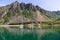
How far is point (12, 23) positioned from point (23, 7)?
11.2 meters

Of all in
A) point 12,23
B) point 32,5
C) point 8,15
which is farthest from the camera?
point 32,5

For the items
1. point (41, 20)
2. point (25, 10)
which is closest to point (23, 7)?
point (25, 10)

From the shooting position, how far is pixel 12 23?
38500 millimetres

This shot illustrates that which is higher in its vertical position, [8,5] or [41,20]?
[8,5]

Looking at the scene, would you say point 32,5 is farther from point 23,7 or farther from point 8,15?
point 8,15

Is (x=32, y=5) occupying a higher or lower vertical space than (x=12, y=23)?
higher

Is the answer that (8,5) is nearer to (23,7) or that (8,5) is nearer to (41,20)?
(23,7)

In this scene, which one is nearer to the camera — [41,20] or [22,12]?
[41,20]

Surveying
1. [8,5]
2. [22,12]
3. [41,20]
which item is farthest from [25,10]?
[41,20]

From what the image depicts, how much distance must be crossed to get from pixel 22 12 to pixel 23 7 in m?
2.11

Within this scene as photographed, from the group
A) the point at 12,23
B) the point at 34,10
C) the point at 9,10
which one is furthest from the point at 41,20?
the point at 9,10

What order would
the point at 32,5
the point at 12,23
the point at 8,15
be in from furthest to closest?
the point at 32,5, the point at 8,15, the point at 12,23

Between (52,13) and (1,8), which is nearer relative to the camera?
(52,13)

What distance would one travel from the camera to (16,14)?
4606cm
